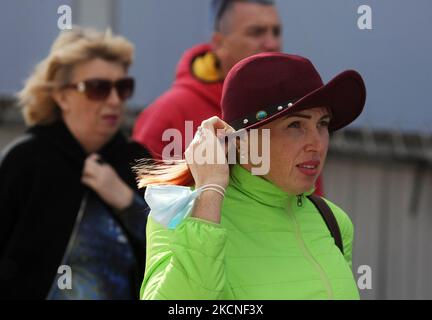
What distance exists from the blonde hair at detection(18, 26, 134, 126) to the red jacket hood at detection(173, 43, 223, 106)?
35cm

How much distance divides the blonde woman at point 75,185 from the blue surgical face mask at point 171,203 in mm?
1459

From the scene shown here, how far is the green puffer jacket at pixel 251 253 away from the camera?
2.31 metres

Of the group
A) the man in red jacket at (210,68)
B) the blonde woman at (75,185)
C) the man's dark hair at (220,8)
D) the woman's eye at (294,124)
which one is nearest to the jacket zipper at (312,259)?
the woman's eye at (294,124)

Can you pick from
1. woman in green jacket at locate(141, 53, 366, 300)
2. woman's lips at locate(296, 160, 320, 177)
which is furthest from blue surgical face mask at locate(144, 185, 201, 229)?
woman's lips at locate(296, 160, 320, 177)

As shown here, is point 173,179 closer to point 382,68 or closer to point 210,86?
point 210,86

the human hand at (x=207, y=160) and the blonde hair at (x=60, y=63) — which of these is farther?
the blonde hair at (x=60, y=63)

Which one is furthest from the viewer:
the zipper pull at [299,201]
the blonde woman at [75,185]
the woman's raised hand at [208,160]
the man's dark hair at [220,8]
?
the man's dark hair at [220,8]

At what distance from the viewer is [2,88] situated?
5.82 meters

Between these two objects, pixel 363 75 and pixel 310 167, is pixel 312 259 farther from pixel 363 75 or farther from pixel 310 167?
pixel 363 75

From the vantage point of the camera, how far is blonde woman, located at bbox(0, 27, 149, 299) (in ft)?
12.7

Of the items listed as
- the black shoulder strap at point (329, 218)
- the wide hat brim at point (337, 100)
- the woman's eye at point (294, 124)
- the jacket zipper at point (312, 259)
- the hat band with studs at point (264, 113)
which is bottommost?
the jacket zipper at point (312, 259)

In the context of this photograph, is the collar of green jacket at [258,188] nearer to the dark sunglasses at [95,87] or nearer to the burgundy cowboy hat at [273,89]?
the burgundy cowboy hat at [273,89]

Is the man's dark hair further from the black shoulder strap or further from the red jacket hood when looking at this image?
the black shoulder strap

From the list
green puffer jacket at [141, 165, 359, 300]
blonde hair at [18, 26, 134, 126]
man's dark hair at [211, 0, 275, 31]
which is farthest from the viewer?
man's dark hair at [211, 0, 275, 31]
